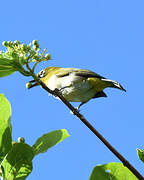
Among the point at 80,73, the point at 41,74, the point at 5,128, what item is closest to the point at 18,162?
the point at 5,128

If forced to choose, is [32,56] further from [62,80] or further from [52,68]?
Result: [52,68]

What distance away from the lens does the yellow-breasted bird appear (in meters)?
4.82

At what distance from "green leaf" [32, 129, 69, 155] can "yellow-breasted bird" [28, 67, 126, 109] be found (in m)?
2.52

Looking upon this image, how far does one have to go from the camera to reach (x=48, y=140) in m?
2.12

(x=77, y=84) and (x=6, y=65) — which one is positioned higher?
(x=77, y=84)

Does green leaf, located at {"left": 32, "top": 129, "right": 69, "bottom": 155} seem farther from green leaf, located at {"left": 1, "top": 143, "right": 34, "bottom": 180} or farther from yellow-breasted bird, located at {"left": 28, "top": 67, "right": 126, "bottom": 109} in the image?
yellow-breasted bird, located at {"left": 28, "top": 67, "right": 126, "bottom": 109}

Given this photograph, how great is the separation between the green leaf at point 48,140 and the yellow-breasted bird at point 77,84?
2519 millimetres

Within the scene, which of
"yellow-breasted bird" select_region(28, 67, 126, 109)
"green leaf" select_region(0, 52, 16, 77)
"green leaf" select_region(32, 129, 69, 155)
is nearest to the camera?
"green leaf" select_region(0, 52, 16, 77)

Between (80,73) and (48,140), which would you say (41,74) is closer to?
(80,73)

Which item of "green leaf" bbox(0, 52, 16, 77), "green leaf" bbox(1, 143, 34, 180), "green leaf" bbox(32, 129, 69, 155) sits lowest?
"green leaf" bbox(1, 143, 34, 180)

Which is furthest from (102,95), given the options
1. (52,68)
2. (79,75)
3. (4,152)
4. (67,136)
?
(4,152)

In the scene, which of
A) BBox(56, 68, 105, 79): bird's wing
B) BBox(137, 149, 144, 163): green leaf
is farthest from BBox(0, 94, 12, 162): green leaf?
BBox(56, 68, 105, 79): bird's wing

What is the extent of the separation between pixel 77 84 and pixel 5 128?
2.98 meters

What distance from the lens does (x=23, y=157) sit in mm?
1910
